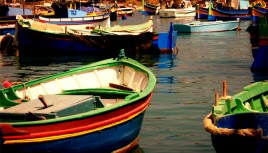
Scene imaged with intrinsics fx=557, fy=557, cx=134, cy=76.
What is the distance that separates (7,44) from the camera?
3369 centimetres

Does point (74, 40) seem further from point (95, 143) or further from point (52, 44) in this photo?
point (95, 143)

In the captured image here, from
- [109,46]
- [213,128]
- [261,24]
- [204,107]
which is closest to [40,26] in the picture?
[109,46]

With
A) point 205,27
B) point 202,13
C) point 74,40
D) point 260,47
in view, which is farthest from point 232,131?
point 202,13

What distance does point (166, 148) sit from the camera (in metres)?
12.1

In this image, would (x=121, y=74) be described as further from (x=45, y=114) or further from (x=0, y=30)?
(x=0, y=30)

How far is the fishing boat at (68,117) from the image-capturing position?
30.2ft

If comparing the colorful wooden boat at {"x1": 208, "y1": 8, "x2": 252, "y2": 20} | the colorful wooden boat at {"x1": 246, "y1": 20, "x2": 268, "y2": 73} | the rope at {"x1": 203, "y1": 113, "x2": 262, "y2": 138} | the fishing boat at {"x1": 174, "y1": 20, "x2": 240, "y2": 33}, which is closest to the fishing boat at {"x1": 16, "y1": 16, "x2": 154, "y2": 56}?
the colorful wooden boat at {"x1": 246, "y1": 20, "x2": 268, "y2": 73}

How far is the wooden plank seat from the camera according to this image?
390 inches

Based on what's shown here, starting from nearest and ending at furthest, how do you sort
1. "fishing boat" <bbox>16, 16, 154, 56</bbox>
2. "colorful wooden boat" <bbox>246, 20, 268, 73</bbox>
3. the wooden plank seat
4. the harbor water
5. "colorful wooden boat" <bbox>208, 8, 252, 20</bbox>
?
the wooden plank seat, the harbor water, "colorful wooden boat" <bbox>246, 20, 268, 73</bbox>, "fishing boat" <bbox>16, 16, 154, 56</bbox>, "colorful wooden boat" <bbox>208, 8, 252, 20</bbox>

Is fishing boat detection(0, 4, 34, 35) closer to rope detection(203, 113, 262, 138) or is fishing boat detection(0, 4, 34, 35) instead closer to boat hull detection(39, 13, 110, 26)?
boat hull detection(39, 13, 110, 26)

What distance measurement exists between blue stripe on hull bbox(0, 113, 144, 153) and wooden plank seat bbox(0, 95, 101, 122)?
582 mm

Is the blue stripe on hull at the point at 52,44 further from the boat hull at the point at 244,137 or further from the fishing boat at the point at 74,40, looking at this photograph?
the boat hull at the point at 244,137

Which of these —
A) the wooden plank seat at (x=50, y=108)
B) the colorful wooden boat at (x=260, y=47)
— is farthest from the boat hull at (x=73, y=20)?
the wooden plank seat at (x=50, y=108)

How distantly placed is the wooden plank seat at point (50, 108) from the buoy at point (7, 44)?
23113 millimetres
